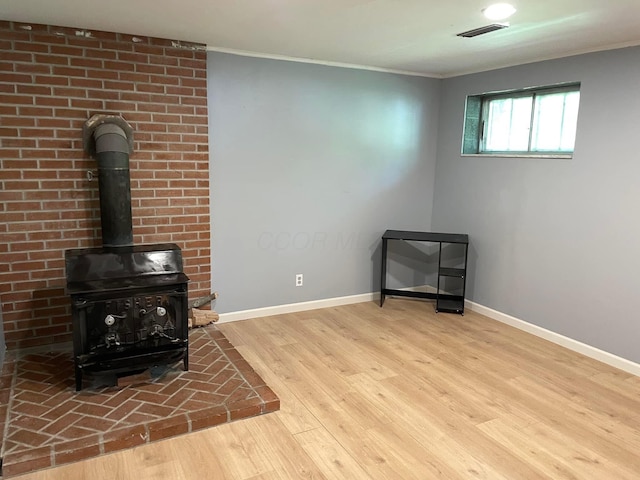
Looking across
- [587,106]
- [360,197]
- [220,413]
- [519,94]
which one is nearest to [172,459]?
[220,413]

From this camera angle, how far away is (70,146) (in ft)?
9.86

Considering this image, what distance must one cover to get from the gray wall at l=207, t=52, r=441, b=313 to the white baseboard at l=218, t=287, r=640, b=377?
0.06 m

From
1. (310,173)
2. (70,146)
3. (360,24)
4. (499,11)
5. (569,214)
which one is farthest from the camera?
(310,173)

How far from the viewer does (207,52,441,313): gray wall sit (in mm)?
3594

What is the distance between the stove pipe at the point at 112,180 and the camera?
2867 millimetres

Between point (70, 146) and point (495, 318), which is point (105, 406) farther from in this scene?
point (495, 318)

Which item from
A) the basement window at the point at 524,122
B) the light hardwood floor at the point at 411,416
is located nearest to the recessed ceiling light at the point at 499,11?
the basement window at the point at 524,122

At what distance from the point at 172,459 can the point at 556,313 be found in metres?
2.88

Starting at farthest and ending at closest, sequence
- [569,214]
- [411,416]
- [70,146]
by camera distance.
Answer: [569,214], [70,146], [411,416]

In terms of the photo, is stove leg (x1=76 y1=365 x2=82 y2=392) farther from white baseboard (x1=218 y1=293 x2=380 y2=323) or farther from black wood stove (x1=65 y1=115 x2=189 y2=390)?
white baseboard (x1=218 y1=293 x2=380 y2=323)

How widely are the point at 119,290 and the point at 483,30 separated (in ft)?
8.37

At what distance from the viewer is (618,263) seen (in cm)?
312

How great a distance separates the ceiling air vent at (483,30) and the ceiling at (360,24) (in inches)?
2.2

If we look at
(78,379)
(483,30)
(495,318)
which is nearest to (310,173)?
(483,30)
